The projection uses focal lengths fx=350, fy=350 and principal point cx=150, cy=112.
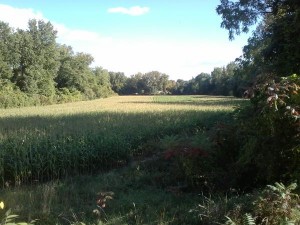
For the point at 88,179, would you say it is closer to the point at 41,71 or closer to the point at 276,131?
the point at 276,131

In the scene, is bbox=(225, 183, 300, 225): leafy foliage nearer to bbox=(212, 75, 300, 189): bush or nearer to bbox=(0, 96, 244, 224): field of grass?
bbox=(212, 75, 300, 189): bush

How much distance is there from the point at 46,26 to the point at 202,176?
7262 centimetres

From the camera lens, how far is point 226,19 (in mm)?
23203

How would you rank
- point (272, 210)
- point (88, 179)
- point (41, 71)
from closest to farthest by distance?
point (272, 210)
point (88, 179)
point (41, 71)

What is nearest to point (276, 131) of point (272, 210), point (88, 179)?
point (272, 210)

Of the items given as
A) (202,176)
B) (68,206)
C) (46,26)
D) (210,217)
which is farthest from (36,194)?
(46,26)

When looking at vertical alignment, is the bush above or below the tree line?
below

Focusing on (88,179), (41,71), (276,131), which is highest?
(41,71)

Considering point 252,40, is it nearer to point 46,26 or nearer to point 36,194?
point 36,194

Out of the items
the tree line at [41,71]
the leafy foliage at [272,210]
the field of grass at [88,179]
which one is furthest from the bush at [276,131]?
the tree line at [41,71]

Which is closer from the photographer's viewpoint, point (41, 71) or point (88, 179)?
point (88, 179)

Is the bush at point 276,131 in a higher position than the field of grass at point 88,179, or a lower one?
higher

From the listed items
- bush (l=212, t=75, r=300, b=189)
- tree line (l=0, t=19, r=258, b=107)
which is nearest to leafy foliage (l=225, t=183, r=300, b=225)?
bush (l=212, t=75, r=300, b=189)

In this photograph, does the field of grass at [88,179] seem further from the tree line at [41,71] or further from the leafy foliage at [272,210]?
the tree line at [41,71]
